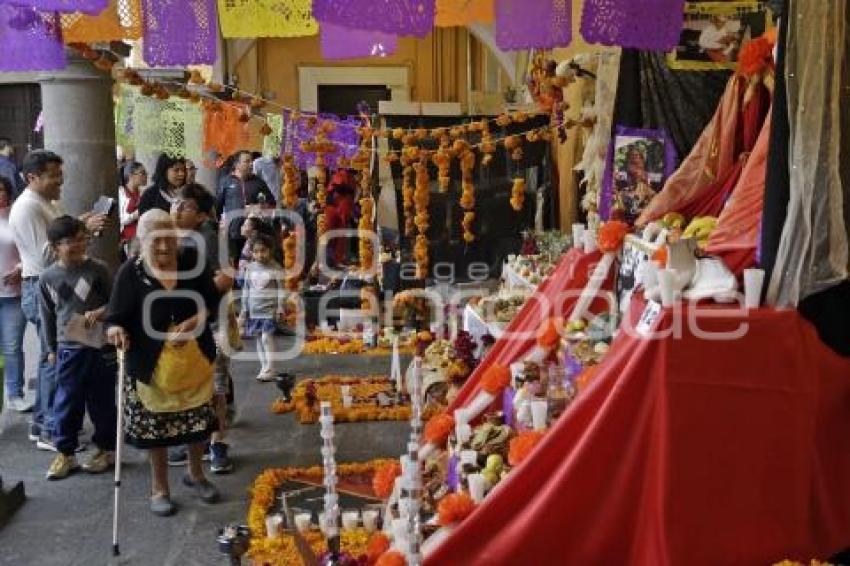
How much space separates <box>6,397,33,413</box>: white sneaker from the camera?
5.86 metres

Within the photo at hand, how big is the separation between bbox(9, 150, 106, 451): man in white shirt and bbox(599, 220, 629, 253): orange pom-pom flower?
306 cm

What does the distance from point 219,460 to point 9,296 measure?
1.83 m

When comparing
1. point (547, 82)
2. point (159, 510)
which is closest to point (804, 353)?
point (159, 510)

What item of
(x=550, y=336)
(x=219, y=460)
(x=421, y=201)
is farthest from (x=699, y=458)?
(x=421, y=201)

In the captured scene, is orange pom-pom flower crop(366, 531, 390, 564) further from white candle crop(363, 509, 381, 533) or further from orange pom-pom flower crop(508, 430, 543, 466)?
orange pom-pom flower crop(508, 430, 543, 466)

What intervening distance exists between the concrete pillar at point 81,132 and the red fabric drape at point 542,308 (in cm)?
291

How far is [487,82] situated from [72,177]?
8.85 metres

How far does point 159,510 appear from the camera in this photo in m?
4.27

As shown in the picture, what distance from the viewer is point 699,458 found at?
2926 millimetres

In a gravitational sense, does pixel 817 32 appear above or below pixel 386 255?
above

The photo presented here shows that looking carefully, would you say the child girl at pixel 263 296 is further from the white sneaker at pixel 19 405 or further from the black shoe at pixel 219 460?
the black shoe at pixel 219 460

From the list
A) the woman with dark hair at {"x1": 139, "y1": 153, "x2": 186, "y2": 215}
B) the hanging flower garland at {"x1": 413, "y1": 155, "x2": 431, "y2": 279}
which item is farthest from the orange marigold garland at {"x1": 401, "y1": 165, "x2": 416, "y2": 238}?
the woman with dark hair at {"x1": 139, "y1": 153, "x2": 186, "y2": 215}

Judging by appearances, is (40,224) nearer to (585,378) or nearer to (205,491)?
(205,491)

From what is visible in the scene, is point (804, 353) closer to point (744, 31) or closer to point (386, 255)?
point (744, 31)
